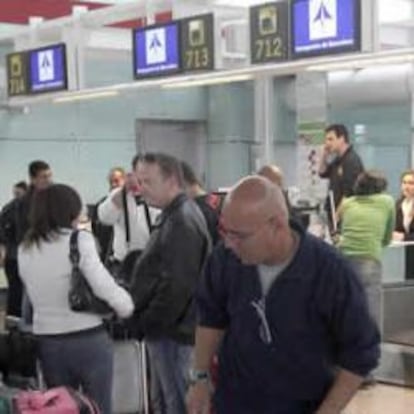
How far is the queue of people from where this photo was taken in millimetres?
2494

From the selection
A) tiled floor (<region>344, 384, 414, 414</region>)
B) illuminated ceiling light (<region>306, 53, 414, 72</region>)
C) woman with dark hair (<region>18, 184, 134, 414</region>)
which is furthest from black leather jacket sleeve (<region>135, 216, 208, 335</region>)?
illuminated ceiling light (<region>306, 53, 414, 72</region>)

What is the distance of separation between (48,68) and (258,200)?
710 centimetres

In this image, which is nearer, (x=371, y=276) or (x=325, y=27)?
(x=371, y=276)

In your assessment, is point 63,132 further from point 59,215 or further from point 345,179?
point 59,215

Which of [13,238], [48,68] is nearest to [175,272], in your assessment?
[13,238]

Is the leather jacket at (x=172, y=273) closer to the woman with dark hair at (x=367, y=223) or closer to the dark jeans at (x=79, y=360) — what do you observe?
the dark jeans at (x=79, y=360)

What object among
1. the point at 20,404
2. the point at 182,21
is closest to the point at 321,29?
Result: the point at 182,21

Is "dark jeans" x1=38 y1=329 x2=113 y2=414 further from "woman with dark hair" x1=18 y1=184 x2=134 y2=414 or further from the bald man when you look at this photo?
the bald man

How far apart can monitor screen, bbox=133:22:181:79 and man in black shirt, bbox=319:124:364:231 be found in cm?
160

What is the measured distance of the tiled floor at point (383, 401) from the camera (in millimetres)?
5688

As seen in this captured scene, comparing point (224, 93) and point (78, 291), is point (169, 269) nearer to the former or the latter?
point (78, 291)

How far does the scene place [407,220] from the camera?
799cm

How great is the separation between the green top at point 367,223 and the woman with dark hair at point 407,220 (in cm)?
159

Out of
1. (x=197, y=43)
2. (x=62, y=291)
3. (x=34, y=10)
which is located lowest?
(x=62, y=291)
